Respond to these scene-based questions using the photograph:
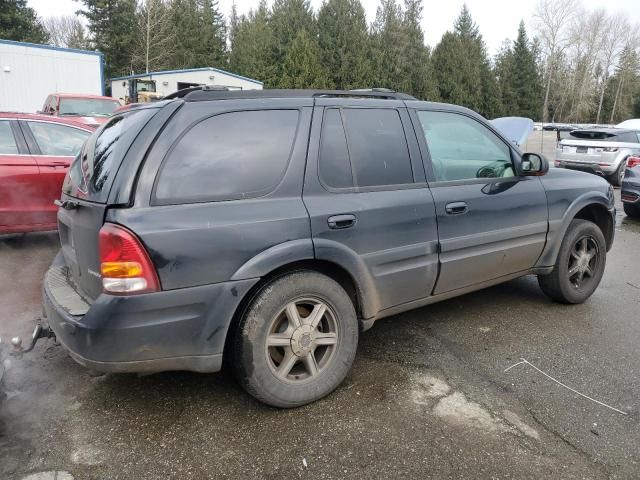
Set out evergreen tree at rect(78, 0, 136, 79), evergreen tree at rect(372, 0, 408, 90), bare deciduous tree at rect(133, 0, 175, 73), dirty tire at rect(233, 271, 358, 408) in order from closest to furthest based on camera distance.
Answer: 1. dirty tire at rect(233, 271, 358, 408)
2. bare deciduous tree at rect(133, 0, 175, 73)
3. evergreen tree at rect(78, 0, 136, 79)
4. evergreen tree at rect(372, 0, 408, 90)

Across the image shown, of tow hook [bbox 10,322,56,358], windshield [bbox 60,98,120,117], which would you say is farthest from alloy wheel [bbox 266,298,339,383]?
windshield [bbox 60,98,120,117]

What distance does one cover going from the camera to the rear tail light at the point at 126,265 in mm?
2285

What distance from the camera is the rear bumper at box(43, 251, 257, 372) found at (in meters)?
2.31

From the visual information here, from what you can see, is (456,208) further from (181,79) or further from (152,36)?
(152,36)

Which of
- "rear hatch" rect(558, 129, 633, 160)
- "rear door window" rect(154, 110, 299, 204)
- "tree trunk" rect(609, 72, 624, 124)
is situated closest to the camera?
"rear door window" rect(154, 110, 299, 204)

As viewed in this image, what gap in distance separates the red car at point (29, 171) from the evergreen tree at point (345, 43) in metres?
35.4

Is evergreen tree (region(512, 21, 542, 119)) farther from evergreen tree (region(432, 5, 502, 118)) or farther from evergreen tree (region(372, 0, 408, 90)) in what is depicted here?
evergreen tree (region(372, 0, 408, 90))

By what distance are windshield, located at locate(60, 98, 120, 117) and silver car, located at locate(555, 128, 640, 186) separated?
12.0m

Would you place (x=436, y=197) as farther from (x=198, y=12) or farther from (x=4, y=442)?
(x=198, y=12)

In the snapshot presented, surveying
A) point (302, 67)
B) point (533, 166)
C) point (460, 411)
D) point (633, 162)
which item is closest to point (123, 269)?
point (460, 411)

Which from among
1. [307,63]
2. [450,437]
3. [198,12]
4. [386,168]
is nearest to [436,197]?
[386,168]

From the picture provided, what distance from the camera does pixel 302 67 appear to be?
1449 inches

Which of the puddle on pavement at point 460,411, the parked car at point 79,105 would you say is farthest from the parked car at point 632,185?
the parked car at point 79,105

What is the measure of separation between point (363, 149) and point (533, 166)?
1616 millimetres
